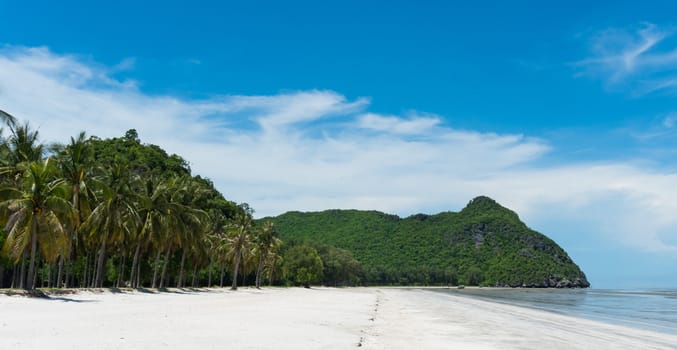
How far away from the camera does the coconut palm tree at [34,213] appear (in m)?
29.1

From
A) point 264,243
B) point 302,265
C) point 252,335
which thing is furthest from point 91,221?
point 302,265

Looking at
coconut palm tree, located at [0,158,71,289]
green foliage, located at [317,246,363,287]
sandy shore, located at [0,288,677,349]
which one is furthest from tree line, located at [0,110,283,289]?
green foliage, located at [317,246,363,287]

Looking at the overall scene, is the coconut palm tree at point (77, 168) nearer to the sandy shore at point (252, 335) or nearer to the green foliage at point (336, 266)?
the sandy shore at point (252, 335)

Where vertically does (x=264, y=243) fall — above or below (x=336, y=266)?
above

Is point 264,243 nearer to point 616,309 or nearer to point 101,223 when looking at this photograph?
point 101,223

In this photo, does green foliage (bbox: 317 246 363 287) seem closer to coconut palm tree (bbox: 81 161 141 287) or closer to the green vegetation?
the green vegetation

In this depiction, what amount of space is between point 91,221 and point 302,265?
8459cm

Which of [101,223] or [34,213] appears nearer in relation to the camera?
[34,213]

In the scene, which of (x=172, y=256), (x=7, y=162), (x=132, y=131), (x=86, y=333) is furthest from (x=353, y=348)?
(x=132, y=131)

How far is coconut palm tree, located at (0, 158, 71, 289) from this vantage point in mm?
29078

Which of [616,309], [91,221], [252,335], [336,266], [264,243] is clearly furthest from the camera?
[336,266]

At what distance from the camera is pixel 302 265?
125 meters

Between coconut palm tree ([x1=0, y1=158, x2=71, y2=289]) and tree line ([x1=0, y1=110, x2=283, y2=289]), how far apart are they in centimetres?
5

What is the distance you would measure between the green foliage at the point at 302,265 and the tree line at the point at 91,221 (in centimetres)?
2770
